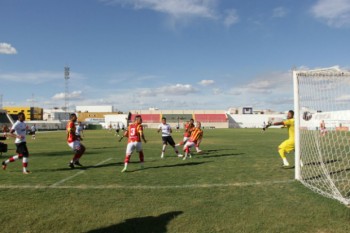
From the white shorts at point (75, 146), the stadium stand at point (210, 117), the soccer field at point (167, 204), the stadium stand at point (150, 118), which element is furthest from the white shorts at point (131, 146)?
the stadium stand at point (210, 117)

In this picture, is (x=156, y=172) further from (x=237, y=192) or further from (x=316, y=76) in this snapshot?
(x=316, y=76)

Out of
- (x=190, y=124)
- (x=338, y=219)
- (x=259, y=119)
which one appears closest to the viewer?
(x=338, y=219)

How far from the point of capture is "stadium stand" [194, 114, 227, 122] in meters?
116

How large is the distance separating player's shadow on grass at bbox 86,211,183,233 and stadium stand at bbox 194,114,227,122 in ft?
360

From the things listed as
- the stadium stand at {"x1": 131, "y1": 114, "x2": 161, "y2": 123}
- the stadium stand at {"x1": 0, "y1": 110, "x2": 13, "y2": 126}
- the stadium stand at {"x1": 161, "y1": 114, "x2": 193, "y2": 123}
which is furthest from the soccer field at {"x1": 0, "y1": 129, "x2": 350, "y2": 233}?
the stadium stand at {"x1": 161, "y1": 114, "x2": 193, "y2": 123}

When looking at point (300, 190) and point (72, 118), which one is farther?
point (72, 118)

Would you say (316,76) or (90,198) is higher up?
(316,76)

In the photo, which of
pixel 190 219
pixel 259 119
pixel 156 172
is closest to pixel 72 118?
pixel 156 172

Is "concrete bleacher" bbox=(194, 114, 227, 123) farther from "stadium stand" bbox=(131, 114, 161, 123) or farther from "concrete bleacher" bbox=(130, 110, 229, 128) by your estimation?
A: "stadium stand" bbox=(131, 114, 161, 123)

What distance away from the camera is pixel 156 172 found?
1109cm

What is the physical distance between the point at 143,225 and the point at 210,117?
373 ft

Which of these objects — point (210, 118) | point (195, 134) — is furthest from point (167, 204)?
point (210, 118)

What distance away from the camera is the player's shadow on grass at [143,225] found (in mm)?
5309

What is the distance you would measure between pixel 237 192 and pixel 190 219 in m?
2.30
